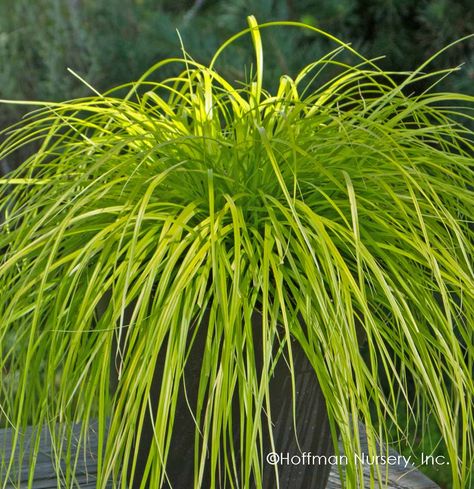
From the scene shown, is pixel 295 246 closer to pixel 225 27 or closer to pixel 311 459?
pixel 311 459

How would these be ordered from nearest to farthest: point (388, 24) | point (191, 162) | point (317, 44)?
point (191, 162) → point (317, 44) → point (388, 24)

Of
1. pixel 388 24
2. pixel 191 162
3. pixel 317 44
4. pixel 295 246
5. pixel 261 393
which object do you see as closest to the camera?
pixel 261 393

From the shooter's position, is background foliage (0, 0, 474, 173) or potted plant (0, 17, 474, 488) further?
background foliage (0, 0, 474, 173)

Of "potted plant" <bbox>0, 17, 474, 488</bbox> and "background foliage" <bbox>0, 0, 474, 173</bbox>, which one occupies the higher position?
"background foliage" <bbox>0, 0, 474, 173</bbox>

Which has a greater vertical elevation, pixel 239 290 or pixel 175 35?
pixel 175 35

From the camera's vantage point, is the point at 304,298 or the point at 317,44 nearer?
the point at 304,298

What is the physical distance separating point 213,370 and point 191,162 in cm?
30

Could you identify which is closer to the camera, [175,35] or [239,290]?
[239,290]

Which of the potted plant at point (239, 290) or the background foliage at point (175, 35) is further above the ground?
the background foliage at point (175, 35)

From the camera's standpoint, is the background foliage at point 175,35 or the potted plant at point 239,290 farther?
the background foliage at point 175,35

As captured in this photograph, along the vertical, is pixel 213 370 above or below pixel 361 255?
below

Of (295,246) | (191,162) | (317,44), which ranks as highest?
(317,44)

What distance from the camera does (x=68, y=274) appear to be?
3.38ft

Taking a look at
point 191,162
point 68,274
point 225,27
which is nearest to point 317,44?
point 225,27
